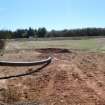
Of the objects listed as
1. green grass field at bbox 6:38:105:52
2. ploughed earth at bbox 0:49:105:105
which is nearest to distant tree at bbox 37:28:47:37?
green grass field at bbox 6:38:105:52

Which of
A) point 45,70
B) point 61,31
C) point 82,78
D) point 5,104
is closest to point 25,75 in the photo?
point 45,70

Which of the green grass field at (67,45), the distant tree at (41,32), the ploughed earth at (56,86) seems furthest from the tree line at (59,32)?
the ploughed earth at (56,86)

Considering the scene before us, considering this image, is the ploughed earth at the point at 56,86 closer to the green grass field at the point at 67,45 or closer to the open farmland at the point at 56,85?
the open farmland at the point at 56,85

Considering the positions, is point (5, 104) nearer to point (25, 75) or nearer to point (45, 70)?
point (25, 75)

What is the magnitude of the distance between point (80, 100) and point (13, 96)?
81.4 inches

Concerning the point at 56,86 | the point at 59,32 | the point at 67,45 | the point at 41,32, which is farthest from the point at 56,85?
the point at 59,32

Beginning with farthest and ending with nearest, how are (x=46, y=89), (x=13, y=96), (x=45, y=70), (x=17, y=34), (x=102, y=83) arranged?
(x=17, y=34) < (x=45, y=70) < (x=102, y=83) < (x=46, y=89) < (x=13, y=96)

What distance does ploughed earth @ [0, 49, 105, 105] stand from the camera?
9352mm

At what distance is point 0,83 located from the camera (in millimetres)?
11688

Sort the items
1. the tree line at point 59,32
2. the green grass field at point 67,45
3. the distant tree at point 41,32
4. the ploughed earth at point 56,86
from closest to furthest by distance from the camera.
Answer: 1. the ploughed earth at point 56,86
2. the green grass field at point 67,45
3. the tree line at point 59,32
4. the distant tree at point 41,32

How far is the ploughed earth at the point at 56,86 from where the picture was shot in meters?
9.35

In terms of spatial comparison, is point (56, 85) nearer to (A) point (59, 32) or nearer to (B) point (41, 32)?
(B) point (41, 32)

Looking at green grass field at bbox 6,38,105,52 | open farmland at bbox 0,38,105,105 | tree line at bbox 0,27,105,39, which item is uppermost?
tree line at bbox 0,27,105,39

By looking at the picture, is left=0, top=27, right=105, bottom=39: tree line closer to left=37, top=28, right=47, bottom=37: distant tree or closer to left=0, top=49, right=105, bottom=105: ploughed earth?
left=37, top=28, right=47, bottom=37: distant tree
